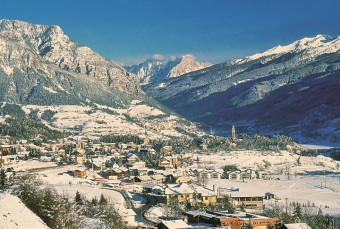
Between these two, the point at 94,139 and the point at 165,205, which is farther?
the point at 94,139

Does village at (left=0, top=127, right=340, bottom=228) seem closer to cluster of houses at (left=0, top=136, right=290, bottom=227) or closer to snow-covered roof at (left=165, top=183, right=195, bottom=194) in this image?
cluster of houses at (left=0, top=136, right=290, bottom=227)

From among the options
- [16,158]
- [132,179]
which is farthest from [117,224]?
[16,158]

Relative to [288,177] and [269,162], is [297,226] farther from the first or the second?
[269,162]

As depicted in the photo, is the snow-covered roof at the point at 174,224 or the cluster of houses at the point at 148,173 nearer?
A: the snow-covered roof at the point at 174,224

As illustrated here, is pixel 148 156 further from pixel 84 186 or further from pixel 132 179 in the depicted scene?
pixel 84 186

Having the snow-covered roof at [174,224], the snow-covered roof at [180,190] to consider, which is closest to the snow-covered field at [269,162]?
the snow-covered roof at [180,190]

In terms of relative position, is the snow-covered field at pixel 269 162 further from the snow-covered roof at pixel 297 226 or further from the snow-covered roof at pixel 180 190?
the snow-covered roof at pixel 297 226

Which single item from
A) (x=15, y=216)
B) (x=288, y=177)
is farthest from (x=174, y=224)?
(x=288, y=177)

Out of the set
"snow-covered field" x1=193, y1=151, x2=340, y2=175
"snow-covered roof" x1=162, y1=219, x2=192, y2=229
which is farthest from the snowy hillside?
"snow-covered field" x1=193, y1=151, x2=340, y2=175

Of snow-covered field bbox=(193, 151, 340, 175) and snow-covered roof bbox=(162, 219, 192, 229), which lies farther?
snow-covered field bbox=(193, 151, 340, 175)
